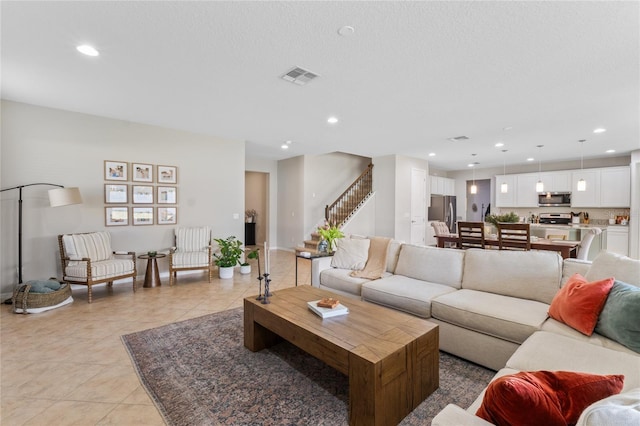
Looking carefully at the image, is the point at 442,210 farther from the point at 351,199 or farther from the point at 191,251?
the point at 191,251

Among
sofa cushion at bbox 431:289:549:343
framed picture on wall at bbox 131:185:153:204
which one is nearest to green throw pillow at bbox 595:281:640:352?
sofa cushion at bbox 431:289:549:343

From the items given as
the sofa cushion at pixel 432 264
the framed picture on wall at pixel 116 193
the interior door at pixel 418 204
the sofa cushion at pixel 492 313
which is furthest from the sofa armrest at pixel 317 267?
the interior door at pixel 418 204

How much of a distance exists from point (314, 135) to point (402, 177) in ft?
10.3

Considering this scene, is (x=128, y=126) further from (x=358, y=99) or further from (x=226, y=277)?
(x=358, y=99)

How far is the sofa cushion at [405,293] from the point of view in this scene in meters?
2.73

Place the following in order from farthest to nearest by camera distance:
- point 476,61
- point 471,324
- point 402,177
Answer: point 402,177
point 476,61
point 471,324

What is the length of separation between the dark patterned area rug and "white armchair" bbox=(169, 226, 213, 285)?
194cm

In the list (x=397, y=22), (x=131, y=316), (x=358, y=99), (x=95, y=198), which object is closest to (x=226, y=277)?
(x=131, y=316)

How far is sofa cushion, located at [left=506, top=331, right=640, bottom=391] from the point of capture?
4.97 feet

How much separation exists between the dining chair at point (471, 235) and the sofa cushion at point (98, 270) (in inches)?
208

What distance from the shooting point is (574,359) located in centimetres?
163

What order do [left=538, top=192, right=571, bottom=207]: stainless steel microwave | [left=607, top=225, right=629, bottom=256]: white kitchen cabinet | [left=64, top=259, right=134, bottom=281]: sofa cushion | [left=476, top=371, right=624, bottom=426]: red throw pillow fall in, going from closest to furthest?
[left=476, top=371, right=624, bottom=426]: red throw pillow
[left=64, top=259, right=134, bottom=281]: sofa cushion
[left=607, top=225, right=629, bottom=256]: white kitchen cabinet
[left=538, top=192, right=571, bottom=207]: stainless steel microwave

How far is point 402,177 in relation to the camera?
309 inches

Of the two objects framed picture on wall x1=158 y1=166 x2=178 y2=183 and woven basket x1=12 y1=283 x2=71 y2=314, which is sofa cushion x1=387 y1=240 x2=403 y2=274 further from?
woven basket x1=12 y1=283 x2=71 y2=314
